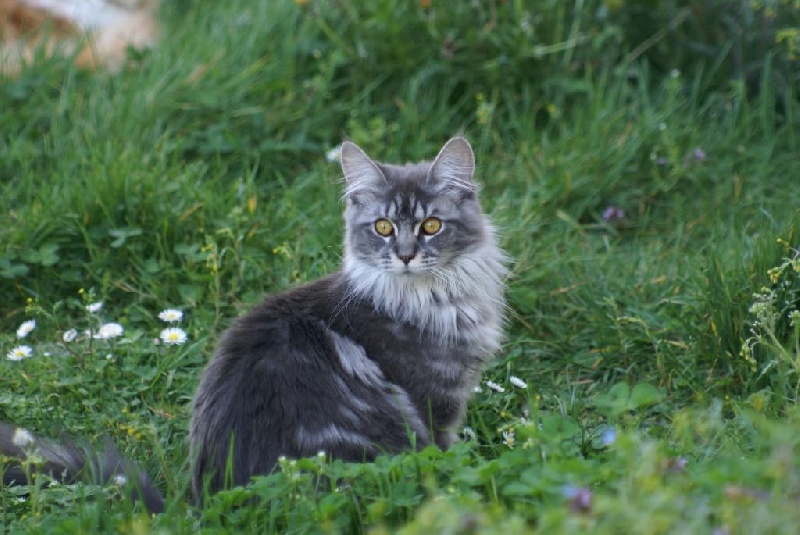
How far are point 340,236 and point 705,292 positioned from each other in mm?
1613

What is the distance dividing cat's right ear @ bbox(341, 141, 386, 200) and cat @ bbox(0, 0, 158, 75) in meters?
2.45

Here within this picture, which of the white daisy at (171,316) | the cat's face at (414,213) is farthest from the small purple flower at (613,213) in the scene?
the white daisy at (171,316)

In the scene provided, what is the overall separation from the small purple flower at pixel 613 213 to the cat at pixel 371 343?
4.21 ft

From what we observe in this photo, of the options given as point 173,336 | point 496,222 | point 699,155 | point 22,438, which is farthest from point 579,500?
point 699,155

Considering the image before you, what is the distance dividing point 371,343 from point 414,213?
0.49 meters

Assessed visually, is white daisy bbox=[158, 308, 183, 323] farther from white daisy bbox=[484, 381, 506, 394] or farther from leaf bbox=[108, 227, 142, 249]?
white daisy bbox=[484, 381, 506, 394]

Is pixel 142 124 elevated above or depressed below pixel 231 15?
below

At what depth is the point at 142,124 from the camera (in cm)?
522

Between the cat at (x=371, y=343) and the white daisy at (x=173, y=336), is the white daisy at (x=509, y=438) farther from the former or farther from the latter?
the white daisy at (x=173, y=336)

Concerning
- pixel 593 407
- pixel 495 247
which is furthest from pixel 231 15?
pixel 593 407

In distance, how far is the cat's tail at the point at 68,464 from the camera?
3059mm

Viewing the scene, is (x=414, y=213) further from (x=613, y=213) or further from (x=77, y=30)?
(x=77, y=30)

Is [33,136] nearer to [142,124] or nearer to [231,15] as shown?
[142,124]

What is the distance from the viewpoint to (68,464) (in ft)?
10.7
